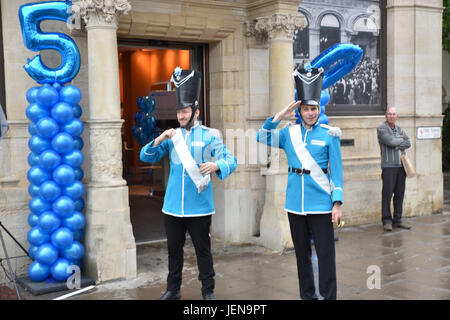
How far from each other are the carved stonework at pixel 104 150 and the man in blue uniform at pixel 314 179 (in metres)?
2.13

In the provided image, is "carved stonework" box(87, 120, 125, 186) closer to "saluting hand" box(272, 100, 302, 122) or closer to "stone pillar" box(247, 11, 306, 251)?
"saluting hand" box(272, 100, 302, 122)

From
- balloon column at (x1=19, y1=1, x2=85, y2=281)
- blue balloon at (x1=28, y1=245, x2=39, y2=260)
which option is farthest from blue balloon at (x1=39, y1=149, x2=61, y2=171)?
blue balloon at (x1=28, y1=245, x2=39, y2=260)

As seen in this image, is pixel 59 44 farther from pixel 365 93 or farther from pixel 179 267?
pixel 365 93

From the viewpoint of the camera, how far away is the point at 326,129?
463 cm

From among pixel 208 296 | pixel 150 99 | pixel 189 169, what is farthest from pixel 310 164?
pixel 150 99

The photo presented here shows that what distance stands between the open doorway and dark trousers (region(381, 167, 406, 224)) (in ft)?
9.74

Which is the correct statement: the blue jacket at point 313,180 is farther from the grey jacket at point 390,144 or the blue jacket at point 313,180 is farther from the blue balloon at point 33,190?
the grey jacket at point 390,144

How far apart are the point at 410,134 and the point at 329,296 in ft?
19.4

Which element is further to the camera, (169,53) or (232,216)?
(169,53)

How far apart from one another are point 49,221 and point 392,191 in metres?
5.42

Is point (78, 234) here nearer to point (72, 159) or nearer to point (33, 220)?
point (33, 220)

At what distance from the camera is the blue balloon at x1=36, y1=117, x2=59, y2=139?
567 cm

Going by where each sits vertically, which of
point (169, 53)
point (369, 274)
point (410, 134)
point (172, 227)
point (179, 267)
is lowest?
point (369, 274)

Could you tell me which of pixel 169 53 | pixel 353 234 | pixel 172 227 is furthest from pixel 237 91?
pixel 172 227
